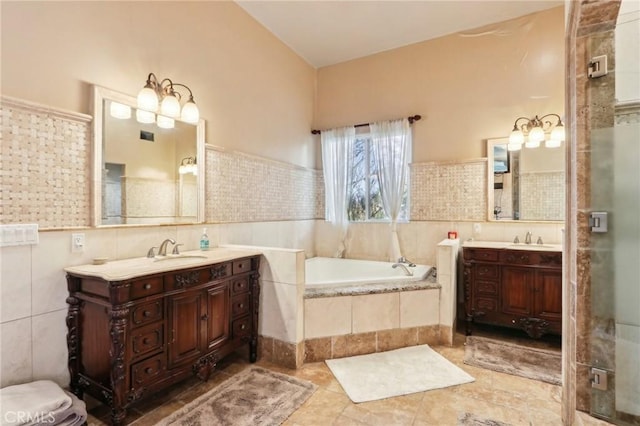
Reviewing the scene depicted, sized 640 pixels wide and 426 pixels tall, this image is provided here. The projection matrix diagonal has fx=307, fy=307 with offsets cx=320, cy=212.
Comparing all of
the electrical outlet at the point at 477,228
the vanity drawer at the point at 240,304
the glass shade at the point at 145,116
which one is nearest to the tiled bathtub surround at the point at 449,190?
the electrical outlet at the point at 477,228

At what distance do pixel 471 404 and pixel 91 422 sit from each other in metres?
2.25

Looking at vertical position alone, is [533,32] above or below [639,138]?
above

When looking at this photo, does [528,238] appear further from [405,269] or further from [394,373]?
[394,373]

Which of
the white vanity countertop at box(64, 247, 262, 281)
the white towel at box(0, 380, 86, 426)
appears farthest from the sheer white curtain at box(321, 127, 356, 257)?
the white towel at box(0, 380, 86, 426)

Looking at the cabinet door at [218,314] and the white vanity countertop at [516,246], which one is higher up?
the white vanity countertop at [516,246]

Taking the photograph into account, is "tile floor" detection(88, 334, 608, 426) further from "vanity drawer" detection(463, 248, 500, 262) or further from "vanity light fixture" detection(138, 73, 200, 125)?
"vanity light fixture" detection(138, 73, 200, 125)

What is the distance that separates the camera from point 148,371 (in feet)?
5.65

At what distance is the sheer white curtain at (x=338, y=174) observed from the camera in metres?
4.08

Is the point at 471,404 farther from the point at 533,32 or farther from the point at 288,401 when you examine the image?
the point at 533,32

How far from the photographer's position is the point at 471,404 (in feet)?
6.32

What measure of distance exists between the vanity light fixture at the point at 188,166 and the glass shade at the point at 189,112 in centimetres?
31

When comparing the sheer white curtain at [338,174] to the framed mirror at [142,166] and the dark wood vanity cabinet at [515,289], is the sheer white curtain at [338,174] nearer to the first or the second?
the dark wood vanity cabinet at [515,289]

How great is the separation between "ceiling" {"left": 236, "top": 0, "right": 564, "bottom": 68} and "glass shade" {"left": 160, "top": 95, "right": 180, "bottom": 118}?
149cm

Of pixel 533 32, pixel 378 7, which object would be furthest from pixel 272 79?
pixel 533 32
